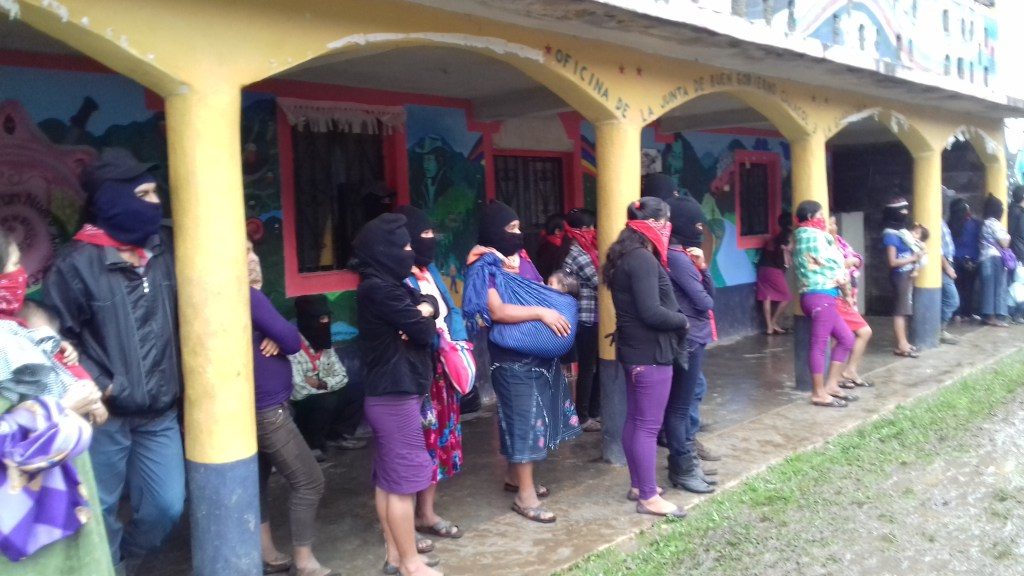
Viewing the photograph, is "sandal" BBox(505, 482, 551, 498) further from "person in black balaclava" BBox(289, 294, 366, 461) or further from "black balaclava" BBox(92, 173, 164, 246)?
"black balaclava" BBox(92, 173, 164, 246)

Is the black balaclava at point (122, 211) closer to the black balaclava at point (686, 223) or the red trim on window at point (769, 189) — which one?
the black balaclava at point (686, 223)

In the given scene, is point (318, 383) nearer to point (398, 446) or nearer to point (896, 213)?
point (398, 446)

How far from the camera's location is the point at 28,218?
4.46 m

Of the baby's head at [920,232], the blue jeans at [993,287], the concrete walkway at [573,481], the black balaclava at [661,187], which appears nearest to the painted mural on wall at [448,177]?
the concrete walkway at [573,481]

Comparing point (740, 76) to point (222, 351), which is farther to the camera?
point (740, 76)

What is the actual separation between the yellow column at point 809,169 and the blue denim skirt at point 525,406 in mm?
3683

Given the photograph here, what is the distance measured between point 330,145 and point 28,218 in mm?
2191

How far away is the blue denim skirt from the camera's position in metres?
4.30

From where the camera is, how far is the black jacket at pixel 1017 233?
426 inches

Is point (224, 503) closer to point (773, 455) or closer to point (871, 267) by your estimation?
point (773, 455)

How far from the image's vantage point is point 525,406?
14.2 feet

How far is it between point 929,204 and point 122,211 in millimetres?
8215

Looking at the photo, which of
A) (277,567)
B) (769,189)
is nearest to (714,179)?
(769,189)

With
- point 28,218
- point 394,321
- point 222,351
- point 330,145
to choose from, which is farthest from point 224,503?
point 330,145
